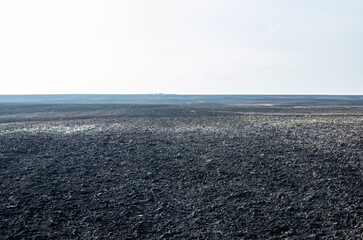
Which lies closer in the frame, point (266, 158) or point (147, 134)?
point (266, 158)

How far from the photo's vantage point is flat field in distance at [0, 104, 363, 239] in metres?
5.12

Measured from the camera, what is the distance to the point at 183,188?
690 cm

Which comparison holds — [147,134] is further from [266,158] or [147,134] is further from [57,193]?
[57,193]

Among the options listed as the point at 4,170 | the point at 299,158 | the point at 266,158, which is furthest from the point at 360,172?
the point at 4,170

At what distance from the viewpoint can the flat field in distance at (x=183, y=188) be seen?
5117 millimetres

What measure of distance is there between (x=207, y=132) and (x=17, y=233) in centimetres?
942

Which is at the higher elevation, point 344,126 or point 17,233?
point 344,126

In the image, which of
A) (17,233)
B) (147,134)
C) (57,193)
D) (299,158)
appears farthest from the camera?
(147,134)

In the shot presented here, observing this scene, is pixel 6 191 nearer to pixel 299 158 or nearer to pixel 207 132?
pixel 299 158

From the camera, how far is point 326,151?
30.7ft

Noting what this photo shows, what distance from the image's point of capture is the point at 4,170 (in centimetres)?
794

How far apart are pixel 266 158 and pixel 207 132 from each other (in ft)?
15.7

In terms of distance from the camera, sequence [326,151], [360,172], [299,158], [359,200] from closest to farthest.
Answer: [359,200] < [360,172] < [299,158] < [326,151]

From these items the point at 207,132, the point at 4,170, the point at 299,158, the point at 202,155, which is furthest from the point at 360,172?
the point at 4,170
